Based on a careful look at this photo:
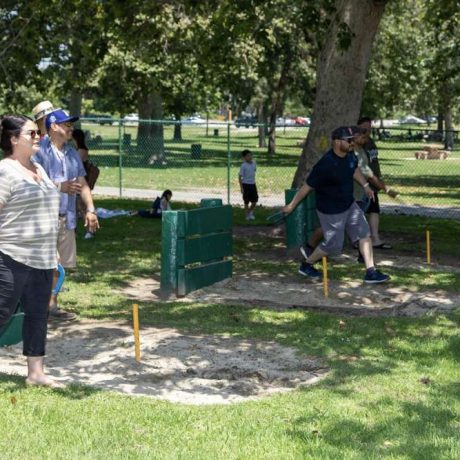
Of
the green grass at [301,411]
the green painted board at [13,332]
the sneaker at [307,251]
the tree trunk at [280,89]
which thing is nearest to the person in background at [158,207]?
the sneaker at [307,251]

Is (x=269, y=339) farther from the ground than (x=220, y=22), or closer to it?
closer to it

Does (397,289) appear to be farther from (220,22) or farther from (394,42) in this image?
(394,42)

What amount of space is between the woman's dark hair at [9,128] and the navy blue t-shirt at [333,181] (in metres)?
5.08

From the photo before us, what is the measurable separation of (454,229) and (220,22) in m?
5.41

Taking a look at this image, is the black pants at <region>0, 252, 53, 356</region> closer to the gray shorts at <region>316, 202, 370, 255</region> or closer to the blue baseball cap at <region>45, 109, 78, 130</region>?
the blue baseball cap at <region>45, 109, 78, 130</region>

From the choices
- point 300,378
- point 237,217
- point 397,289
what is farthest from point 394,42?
point 300,378

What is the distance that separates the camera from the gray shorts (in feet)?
36.8

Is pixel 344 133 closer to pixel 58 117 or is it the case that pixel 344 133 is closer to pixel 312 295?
pixel 312 295

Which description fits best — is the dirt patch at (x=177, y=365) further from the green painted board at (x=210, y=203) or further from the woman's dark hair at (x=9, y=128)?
the green painted board at (x=210, y=203)

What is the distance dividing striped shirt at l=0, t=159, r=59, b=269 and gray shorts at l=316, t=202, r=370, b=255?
201 inches

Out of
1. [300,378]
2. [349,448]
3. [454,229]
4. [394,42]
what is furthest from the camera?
[394,42]

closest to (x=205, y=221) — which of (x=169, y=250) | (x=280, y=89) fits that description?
(x=169, y=250)

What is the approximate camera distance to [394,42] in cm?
4944

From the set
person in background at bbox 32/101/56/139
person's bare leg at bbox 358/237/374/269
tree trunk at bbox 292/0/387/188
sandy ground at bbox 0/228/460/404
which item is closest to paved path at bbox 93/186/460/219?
tree trunk at bbox 292/0/387/188
